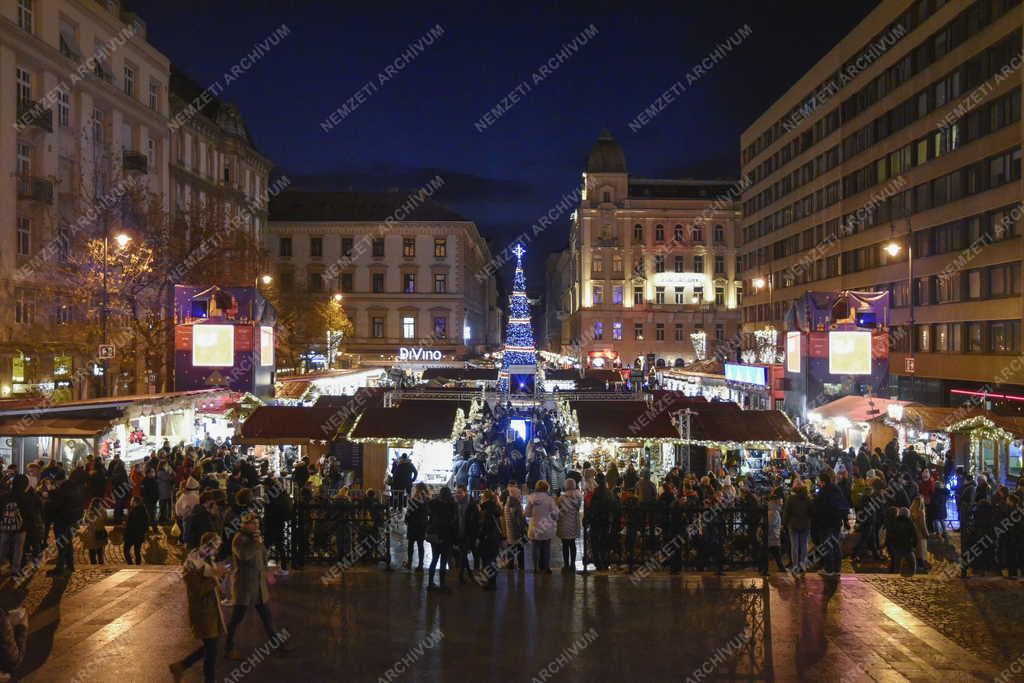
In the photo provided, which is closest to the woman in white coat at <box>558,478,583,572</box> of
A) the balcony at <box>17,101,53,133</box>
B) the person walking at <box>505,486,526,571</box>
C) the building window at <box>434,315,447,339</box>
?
the person walking at <box>505,486,526,571</box>

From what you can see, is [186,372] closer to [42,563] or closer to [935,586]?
[42,563]

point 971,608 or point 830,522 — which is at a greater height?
point 830,522

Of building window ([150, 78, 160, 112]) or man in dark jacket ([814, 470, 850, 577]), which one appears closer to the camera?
man in dark jacket ([814, 470, 850, 577])

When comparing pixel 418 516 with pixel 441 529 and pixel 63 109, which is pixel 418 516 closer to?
pixel 441 529

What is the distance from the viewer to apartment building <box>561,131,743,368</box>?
88438 millimetres

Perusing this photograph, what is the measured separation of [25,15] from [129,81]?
32.6ft

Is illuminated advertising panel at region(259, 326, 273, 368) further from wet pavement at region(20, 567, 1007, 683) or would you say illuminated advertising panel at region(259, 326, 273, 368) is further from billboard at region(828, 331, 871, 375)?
billboard at region(828, 331, 871, 375)

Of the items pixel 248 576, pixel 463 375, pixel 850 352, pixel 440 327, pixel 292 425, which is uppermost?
pixel 440 327

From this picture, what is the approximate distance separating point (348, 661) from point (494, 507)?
14.1ft

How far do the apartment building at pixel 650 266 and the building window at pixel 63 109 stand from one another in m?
57.4

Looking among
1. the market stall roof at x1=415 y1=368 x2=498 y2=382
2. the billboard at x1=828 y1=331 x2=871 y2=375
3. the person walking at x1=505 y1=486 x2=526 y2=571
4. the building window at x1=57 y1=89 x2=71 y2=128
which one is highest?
the building window at x1=57 y1=89 x2=71 y2=128

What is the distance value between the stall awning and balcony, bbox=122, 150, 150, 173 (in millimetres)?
24959

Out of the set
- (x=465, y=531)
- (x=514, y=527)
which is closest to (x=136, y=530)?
(x=465, y=531)

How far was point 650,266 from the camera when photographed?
292 ft
